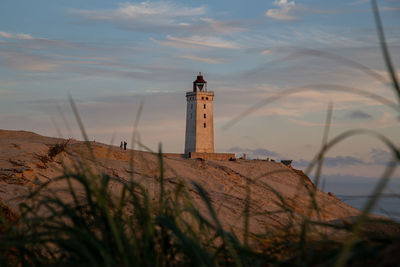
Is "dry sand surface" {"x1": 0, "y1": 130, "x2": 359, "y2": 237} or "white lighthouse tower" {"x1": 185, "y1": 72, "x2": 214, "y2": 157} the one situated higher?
"white lighthouse tower" {"x1": 185, "y1": 72, "x2": 214, "y2": 157}

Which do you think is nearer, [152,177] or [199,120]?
[152,177]

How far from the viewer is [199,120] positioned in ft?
171

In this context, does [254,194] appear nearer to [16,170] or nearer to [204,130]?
[16,170]

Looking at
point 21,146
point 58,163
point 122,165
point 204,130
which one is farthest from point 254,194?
point 204,130

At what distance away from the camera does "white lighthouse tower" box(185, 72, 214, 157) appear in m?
51.7

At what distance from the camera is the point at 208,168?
1588 cm

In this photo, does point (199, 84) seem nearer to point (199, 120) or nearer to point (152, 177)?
point (199, 120)

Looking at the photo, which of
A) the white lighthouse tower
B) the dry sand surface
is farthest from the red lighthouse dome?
the dry sand surface

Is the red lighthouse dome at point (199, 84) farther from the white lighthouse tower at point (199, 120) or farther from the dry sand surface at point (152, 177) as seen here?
the dry sand surface at point (152, 177)

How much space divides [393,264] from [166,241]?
855mm

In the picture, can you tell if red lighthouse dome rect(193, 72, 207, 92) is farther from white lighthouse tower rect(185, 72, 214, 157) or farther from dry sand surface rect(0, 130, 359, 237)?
dry sand surface rect(0, 130, 359, 237)

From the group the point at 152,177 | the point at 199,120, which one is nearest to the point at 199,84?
the point at 199,120

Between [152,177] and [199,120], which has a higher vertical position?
[199,120]

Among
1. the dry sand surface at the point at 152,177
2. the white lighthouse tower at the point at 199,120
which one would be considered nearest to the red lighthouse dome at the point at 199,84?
the white lighthouse tower at the point at 199,120
